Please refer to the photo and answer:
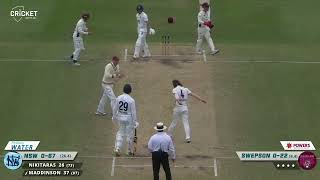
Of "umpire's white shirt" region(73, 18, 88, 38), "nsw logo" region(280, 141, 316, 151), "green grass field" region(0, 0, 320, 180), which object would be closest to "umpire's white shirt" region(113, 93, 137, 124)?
"green grass field" region(0, 0, 320, 180)

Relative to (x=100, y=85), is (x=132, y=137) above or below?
below

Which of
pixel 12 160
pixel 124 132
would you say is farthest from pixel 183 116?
pixel 12 160

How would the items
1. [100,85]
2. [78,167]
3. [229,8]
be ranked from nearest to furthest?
[78,167] → [100,85] → [229,8]

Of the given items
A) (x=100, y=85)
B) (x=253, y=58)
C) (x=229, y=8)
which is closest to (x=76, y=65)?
(x=100, y=85)

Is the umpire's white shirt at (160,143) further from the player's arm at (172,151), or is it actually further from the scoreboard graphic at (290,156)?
the scoreboard graphic at (290,156)

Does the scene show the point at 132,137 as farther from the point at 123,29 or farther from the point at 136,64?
the point at 123,29

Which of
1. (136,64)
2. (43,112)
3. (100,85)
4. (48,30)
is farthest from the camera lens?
(48,30)

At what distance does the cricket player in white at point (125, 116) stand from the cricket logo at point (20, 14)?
16115 mm

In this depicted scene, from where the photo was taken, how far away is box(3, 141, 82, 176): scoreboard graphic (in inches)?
1040

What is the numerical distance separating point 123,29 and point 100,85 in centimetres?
775

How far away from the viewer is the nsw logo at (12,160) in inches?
1052

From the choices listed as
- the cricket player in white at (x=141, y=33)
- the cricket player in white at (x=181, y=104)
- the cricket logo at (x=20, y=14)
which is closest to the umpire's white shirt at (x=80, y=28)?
the cricket player in white at (x=141, y=33)

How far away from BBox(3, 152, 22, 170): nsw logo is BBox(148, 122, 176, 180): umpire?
511 cm

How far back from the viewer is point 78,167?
2683cm
